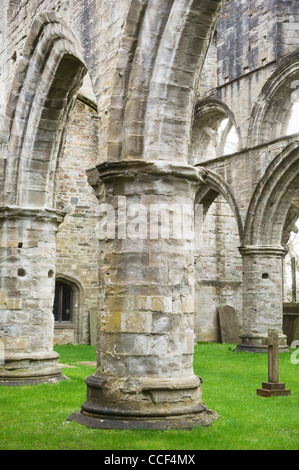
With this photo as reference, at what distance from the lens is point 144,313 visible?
214 inches

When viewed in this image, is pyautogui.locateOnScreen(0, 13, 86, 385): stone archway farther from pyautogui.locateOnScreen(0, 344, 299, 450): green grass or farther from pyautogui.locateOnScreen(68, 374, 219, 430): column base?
pyautogui.locateOnScreen(68, 374, 219, 430): column base

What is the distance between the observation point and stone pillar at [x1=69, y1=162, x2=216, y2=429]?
5305mm

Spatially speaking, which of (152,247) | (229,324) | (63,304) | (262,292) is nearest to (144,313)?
(152,247)

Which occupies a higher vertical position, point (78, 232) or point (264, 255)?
point (78, 232)

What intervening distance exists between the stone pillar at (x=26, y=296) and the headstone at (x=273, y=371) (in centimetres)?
299

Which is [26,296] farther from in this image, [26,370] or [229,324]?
[229,324]

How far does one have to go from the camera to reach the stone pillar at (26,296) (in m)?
8.68

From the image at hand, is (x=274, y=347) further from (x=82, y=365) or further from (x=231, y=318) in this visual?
(x=231, y=318)

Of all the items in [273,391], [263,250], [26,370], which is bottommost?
[273,391]

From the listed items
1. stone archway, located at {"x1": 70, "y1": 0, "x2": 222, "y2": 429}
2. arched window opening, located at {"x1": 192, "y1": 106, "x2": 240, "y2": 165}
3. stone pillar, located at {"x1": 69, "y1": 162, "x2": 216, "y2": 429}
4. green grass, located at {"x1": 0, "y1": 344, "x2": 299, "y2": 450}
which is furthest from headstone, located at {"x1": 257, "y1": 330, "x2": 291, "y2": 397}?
arched window opening, located at {"x1": 192, "y1": 106, "x2": 240, "y2": 165}

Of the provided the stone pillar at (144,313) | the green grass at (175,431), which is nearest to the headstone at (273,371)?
the green grass at (175,431)

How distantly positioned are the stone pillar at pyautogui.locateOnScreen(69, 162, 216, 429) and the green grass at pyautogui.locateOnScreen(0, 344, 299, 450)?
24 centimetres

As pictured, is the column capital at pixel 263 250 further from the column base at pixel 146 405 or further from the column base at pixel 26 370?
the column base at pixel 146 405

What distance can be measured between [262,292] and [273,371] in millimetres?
6402
